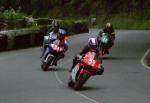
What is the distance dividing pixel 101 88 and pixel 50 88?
136 centimetres

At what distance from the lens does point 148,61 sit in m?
27.8

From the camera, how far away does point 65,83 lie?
60.5 feet

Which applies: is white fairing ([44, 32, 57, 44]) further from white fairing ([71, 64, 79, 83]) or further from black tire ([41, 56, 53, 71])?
white fairing ([71, 64, 79, 83])

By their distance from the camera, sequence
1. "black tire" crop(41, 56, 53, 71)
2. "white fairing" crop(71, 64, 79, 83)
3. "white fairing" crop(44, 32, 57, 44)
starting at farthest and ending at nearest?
"white fairing" crop(44, 32, 57, 44), "black tire" crop(41, 56, 53, 71), "white fairing" crop(71, 64, 79, 83)

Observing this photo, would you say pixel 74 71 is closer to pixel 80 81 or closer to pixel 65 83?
pixel 80 81

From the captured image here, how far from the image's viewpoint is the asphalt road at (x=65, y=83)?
49.2 ft

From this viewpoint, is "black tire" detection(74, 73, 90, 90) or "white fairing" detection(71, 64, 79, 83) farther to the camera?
"white fairing" detection(71, 64, 79, 83)

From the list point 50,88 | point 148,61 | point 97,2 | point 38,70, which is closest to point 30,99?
point 50,88

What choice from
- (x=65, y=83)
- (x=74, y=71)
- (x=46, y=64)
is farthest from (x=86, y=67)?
(x=46, y=64)

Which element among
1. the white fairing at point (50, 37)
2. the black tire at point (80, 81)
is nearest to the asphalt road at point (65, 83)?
the black tire at point (80, 81)

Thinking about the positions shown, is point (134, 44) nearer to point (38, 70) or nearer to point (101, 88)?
point (38, 70)

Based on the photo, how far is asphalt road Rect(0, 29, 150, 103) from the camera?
15.0 m

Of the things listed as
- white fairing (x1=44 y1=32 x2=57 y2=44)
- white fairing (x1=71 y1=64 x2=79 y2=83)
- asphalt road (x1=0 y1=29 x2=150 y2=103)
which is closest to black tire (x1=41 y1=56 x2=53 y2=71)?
asphalt road (x1=0 y1=29 x2=150 y2=103)

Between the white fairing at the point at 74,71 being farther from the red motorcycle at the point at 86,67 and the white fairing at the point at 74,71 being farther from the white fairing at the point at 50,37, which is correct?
the white fairing at the point at 50,37
